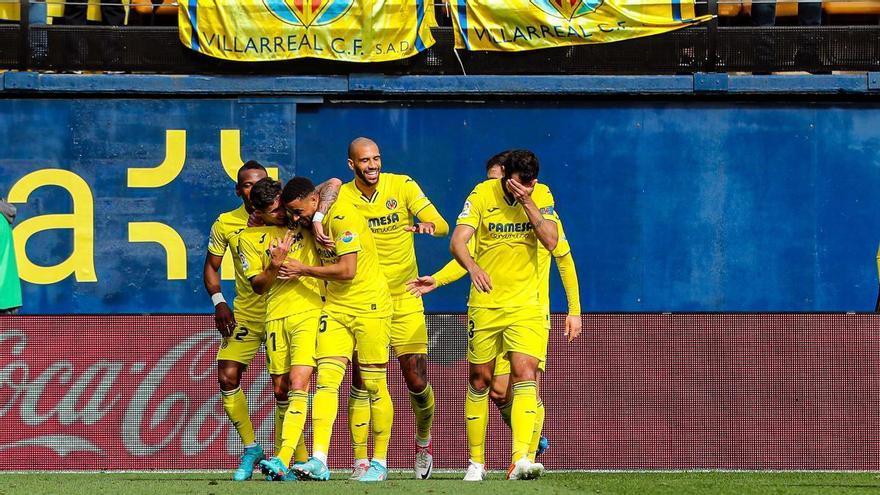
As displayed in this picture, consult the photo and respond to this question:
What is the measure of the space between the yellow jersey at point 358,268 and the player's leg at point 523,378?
0.86m

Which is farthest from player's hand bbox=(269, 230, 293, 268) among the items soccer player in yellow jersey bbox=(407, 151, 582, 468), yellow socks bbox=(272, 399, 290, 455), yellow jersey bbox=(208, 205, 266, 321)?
yellow socks bbox=(272, 399, 290, 455)

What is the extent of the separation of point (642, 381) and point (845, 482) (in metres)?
1.97

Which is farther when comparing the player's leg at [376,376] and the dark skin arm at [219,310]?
the dark skin arm at [219,310]

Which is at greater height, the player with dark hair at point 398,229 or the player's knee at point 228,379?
the player with dark hair at point 398,229

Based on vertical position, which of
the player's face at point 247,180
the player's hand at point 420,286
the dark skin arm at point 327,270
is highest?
the player's face at point 247,180

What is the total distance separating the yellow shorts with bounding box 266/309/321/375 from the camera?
31.2 feet

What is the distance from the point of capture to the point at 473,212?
1006 centimetres

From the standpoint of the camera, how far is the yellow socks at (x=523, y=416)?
9.56 meters

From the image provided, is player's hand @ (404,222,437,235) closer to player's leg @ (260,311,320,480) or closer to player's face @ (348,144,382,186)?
player's face @ (348,144,382,186)

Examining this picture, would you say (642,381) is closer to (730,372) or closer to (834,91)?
(730,372)

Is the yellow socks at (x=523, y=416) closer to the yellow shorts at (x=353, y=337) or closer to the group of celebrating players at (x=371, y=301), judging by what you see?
the group of celebrating players at (x=371, y=301)

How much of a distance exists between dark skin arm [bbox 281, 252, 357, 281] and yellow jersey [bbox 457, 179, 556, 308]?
91 cm

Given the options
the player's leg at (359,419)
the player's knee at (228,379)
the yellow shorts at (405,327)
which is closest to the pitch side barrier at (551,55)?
the yellow shorts at (405,327)

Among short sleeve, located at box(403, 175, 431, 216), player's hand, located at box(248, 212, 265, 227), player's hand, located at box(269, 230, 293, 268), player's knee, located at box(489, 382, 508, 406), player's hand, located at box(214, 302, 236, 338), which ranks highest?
short sleeve, located at box(403, 175, 431, 216)
